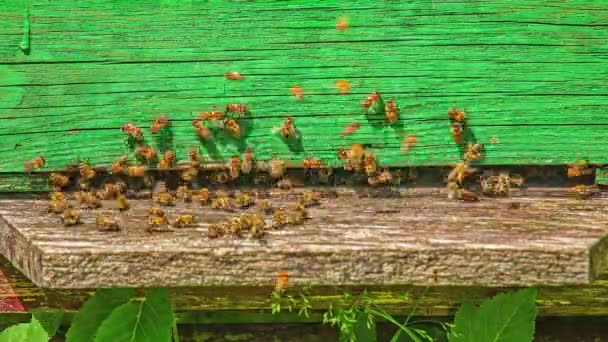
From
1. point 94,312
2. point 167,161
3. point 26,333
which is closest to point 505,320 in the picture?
point 167,161

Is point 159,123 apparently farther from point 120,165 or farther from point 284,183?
point 284,183

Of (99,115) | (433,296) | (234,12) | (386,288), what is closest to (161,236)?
(99,115)

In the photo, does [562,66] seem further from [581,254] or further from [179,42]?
[179,42]

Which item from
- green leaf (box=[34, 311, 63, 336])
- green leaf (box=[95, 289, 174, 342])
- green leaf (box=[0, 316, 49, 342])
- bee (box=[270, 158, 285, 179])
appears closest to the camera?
green leaf (box=[95, 289, 174, 342])

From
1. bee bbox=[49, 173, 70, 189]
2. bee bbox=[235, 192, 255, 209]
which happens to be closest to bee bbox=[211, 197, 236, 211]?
bee bbox=[235, 192, 255, 209]

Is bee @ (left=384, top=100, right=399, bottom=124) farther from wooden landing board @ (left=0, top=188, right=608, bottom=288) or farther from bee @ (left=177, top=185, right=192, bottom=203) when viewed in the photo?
bee @ (left=177, top=185, right=192, bottom=203)

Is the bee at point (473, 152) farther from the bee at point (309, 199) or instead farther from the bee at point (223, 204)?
the bee at point (223, 204)
